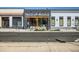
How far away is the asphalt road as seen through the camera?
319 centimetres

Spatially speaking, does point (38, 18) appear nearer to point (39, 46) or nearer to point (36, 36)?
point (36, 36)

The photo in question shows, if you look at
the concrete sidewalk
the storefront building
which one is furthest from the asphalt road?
the storefront building

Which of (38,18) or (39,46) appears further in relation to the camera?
(39,46)

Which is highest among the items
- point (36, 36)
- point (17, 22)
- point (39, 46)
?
point (17, 22)

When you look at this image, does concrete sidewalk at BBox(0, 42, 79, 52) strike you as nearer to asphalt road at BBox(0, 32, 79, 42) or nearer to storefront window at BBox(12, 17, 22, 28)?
asphalt road at BBox(0, 32, 79, 42)

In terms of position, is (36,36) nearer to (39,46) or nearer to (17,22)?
(39,46)

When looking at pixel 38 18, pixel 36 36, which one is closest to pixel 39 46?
pixel 36 36

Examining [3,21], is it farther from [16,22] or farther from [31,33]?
[31,33]

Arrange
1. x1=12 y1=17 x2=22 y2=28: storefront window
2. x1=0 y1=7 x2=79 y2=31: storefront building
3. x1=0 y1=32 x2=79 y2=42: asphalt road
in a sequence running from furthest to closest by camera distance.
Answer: x1=0 y1=32 x2=79 y2=42: asphalt road → x1=12 y1=17 x2=22 y2=28: storefront window → x1=0 y1=7 x2=79 y2=31: storefront building

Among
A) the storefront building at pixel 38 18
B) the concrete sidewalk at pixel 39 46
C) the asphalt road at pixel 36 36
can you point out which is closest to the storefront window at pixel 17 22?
the storefront building at pixel 38 18

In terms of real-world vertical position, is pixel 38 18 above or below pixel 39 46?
above

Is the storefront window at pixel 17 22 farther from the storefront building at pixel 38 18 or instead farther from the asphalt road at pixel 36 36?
the asphalt road at pixel 36 36

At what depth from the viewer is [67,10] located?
8.95 ft

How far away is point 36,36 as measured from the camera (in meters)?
3.41
